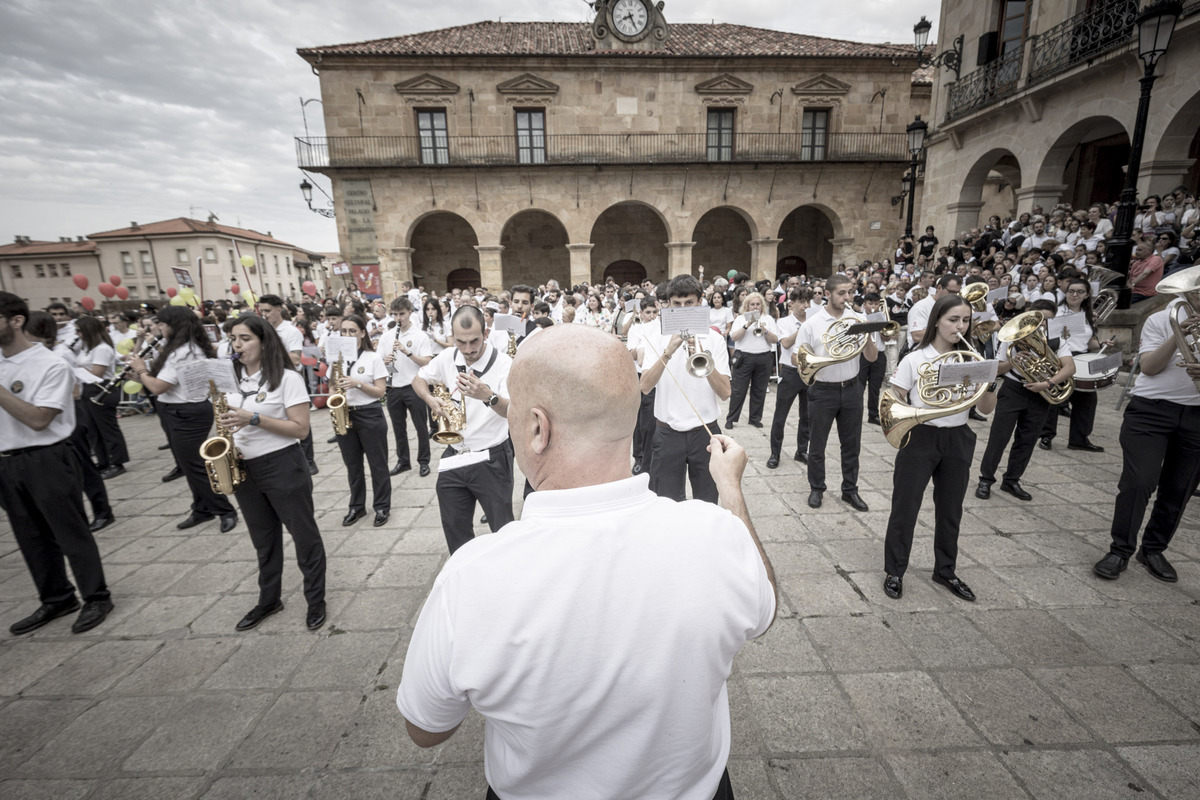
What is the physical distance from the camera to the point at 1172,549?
4031mm

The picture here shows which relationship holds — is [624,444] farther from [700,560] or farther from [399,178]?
[399,178]

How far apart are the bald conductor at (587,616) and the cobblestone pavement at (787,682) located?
1576 millimetres

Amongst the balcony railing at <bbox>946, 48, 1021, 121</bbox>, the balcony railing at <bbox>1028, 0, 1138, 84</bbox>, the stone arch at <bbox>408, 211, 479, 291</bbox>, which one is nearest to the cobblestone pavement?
the balcony railing at <bbox>1028, 0, 1138, 84</bbox>

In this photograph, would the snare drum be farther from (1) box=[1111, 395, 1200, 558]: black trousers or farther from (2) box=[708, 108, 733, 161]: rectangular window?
(2) box=[708, 108, 733, 161]: rectangular window

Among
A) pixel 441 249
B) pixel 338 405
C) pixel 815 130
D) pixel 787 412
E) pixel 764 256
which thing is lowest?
pixel 787 412

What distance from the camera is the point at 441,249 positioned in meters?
23.1

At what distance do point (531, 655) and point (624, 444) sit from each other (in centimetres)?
49

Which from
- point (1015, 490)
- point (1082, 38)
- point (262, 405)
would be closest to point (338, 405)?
point (262, 405)

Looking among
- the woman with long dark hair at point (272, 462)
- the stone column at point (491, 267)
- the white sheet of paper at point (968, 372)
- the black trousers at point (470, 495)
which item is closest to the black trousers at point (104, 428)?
the woman with long dark hair at point (272, 462)

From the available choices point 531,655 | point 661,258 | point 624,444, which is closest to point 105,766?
point 531,655

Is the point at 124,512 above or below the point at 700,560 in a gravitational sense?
below

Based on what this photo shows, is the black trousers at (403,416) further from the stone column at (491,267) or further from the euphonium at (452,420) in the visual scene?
the stone column at (491,267)

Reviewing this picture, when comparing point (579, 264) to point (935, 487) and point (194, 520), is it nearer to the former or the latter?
point (194, 520)

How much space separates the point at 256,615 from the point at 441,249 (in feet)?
71.9
